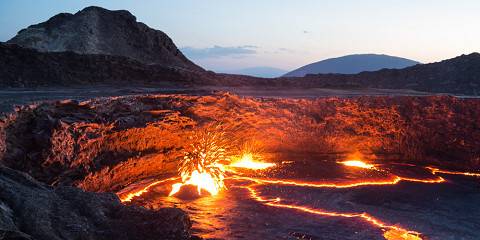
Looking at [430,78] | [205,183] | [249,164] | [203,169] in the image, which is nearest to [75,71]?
[249,164]

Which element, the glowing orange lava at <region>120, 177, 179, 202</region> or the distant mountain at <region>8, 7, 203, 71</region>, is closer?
the glowing orange lava at <region>120, 177, 179, 202</region>

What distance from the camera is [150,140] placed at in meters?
20.8

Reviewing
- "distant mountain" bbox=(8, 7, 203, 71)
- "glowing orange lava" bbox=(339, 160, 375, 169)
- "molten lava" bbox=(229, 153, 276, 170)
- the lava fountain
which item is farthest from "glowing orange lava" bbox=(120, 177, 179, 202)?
"distant mountain" bbox=(8, 7, 203, 71)

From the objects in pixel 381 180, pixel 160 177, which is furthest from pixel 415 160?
pixel 160 177

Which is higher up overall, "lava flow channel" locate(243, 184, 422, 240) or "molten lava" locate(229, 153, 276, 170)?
"molten lava" locate(229, 153, 276, 170)

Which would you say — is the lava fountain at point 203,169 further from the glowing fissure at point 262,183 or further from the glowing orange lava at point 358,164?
the glowing orange lava at point 358,164

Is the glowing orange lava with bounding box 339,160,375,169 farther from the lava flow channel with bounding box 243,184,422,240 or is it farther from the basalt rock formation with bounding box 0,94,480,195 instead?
the lava flow channel with bounding box 243,184,422,240

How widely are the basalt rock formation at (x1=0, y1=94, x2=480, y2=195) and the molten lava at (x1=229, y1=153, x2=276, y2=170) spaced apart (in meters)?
1.04

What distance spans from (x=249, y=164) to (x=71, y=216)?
14.0m

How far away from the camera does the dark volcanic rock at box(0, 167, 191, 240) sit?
9.16 m

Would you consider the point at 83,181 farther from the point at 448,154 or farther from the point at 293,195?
the point at 448,154

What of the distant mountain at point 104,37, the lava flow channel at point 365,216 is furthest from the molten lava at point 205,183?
the distant mountain at point 104,37

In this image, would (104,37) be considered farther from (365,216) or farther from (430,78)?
(365,216)

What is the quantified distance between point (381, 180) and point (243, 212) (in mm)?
8429
